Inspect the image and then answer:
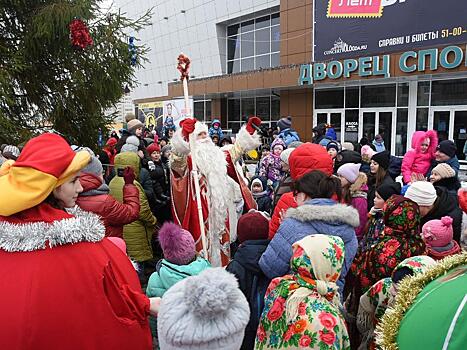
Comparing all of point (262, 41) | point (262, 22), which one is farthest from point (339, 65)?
point (262, 22)

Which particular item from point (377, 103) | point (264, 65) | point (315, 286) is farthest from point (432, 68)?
point (315, 286)

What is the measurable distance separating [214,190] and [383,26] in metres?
Result: 15.8

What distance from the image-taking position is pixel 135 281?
6.51 ft

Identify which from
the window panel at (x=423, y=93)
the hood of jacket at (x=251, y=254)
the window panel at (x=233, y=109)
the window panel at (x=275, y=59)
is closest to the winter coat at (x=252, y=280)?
the hood of jacket at (x=251, y=254)

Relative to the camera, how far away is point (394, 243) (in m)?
2.96

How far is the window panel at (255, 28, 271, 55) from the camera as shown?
24609 mm

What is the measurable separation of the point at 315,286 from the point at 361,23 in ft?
59.2

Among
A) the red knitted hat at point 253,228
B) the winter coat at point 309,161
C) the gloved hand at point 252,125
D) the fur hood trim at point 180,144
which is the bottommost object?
the red knitted hat at point 253,228

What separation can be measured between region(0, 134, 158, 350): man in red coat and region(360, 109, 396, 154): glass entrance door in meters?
17.7

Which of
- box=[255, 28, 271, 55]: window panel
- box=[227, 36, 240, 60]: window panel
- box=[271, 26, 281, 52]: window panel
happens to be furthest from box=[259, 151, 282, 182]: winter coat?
box=[227, 36, 240, 60]: window panel

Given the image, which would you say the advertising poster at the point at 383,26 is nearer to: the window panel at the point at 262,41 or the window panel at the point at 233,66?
the window panel at the point at 262,41

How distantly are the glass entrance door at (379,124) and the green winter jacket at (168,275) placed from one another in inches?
646

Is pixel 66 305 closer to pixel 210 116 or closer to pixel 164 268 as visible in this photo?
pixel 164 268

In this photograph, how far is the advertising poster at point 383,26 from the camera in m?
15.4
